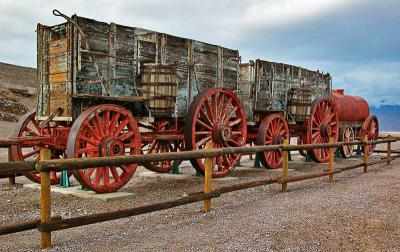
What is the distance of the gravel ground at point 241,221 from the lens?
4547mm

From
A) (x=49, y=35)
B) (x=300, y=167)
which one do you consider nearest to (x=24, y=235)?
(x=49, y=35)

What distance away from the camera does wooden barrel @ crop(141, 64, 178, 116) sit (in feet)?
27.4

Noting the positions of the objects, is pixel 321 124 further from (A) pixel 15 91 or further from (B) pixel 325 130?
(A) pixel 15 91

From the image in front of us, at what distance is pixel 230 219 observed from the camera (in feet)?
18.6

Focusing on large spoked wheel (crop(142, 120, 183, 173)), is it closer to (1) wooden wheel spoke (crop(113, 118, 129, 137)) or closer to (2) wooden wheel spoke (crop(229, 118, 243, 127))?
(2) wooden wheel spoke (crop(229, 118, 243, 127))

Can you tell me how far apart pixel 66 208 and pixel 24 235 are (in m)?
1.48

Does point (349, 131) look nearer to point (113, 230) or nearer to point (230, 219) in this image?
point (230, 219)

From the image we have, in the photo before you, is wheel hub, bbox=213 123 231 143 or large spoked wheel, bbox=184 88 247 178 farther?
wheel hub, bbox=213 123 231 143

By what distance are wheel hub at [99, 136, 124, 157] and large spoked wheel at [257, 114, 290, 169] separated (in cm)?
511

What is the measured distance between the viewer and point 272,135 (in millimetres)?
12094

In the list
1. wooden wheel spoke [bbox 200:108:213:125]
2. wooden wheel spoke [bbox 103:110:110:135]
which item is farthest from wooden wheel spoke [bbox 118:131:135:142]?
wooden wheel spoke [bbox 200:108:213:125]

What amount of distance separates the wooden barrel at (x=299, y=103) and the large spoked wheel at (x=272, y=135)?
944mm

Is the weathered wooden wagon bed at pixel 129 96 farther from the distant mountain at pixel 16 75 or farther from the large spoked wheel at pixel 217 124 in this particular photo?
the distant mountain at pixel 16 75

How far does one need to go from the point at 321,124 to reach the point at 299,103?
1.73m
